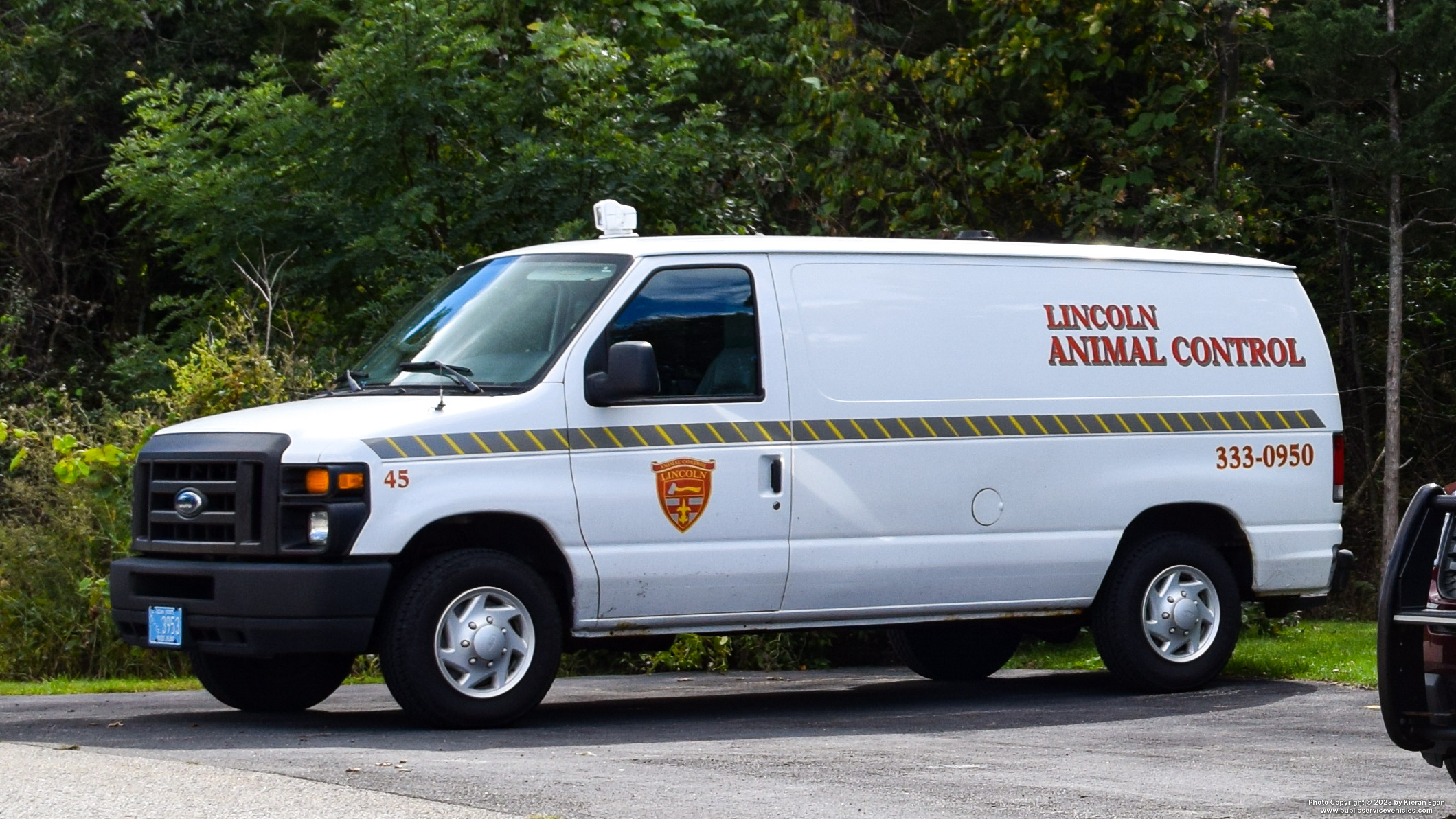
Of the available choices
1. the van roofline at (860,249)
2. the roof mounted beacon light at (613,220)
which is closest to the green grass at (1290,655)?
the van roofline at (860,249)

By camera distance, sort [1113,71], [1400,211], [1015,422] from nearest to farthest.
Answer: [1015,422]
[1113,71]
[1400,211]

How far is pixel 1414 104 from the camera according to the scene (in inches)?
658

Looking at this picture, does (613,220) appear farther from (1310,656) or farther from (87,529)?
(1310,656)

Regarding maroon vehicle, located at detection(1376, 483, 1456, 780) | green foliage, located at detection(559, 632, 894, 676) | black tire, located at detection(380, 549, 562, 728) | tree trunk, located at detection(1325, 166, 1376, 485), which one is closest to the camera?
maroon vehicle, located at detection(1376, 483, 1456, 780)

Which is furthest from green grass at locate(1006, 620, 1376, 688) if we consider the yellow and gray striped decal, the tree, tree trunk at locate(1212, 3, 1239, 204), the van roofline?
tree trunk at locate(1212, 3, 1239, 204)

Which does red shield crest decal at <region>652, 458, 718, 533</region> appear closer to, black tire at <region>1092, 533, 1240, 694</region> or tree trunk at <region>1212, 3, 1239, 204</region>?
black tire at <region>1092, 533, 1240, 694</region>

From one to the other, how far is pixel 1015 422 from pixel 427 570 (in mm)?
3098

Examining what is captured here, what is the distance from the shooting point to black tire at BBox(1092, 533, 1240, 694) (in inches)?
404

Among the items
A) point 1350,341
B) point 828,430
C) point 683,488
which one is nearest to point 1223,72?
point 1350,341

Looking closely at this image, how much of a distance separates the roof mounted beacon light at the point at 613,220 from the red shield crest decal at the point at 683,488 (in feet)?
5.11

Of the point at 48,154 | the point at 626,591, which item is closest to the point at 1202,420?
the point at 626,591

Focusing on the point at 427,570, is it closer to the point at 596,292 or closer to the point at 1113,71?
the point at 596,292

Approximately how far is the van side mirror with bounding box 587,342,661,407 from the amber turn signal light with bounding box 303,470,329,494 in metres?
1.21

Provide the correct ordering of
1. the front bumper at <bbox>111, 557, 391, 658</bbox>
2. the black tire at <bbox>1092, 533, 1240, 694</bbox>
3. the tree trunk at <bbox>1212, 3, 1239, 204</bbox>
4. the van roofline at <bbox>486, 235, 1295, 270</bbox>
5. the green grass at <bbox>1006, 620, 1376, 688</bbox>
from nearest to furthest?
the front bumper at <bbox>111, 557, 391, 658</bbox>
the van roofline at <bbox>486, 235, 1295, 270</bbox>
the black tire at <bbox>1092, 533, 1240, 694</bbox>
the green grass at <bbox>1006, 620, 1376, 688</bbox>
the tree trunk at <bbox>1212, 3, 1239, 204</bbox>
